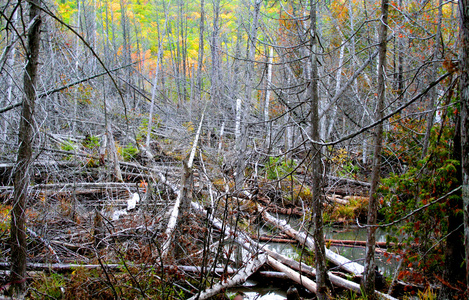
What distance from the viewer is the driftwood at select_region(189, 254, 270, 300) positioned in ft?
13.6

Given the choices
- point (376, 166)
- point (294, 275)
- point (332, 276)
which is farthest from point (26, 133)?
point (332, 276)

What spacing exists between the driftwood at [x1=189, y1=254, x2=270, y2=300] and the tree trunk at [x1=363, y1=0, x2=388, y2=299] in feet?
5.75

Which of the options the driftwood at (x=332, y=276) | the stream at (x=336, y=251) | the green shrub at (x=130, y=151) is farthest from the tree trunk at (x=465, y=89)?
the green shrub at (x=130, y=151)

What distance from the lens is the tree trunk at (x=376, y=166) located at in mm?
Result: 3854

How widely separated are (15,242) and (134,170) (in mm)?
6946

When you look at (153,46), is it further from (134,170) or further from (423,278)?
(423,278)

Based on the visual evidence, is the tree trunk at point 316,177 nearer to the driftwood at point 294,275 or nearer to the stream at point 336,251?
the stream at point 336,251

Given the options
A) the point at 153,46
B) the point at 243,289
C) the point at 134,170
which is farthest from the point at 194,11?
the point at 243,289

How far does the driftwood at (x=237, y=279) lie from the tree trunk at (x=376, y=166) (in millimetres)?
1752

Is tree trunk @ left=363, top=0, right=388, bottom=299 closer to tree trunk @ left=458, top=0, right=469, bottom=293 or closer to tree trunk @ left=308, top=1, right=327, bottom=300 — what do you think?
tree trunk @ left=308, top=1, right=327, bottom=300

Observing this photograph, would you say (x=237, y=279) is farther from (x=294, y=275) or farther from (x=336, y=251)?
(x=336, y=251)

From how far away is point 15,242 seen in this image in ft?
10.1

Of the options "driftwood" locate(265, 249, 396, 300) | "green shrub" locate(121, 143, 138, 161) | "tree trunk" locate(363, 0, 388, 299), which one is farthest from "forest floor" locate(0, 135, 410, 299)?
"green shrub" locate(121, 143, 138, 161)

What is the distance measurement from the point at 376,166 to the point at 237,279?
2.59 meters
